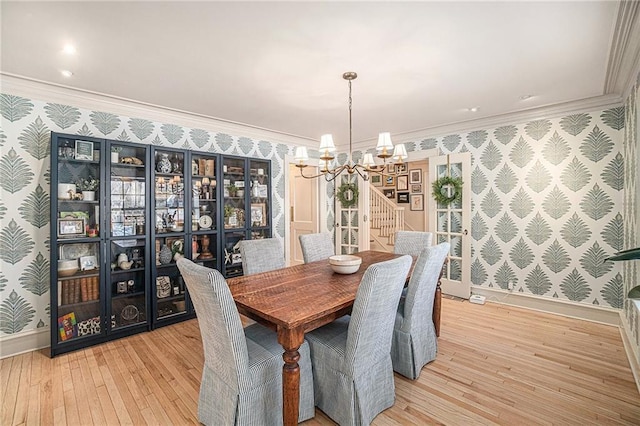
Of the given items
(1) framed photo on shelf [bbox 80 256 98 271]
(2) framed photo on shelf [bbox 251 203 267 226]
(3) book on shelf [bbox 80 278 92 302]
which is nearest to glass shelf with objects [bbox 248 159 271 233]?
(2) framed photo on shelf [bbox 251 203 267 226]

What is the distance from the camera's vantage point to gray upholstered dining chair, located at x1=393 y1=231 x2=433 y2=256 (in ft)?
10.9

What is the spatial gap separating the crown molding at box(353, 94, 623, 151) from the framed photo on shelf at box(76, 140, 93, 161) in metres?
4.02

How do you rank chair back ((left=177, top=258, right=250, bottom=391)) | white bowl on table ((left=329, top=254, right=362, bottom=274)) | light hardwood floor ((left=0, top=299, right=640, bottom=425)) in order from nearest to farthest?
chair back ((left=177, top=258, right=250, bottom=391)), light hardwood floor ((left=0, top=299, right=640, bottom=425)), white bowl on table ((left=329, top=254, right=362, bottom=274))

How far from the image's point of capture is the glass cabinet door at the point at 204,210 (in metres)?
3.63

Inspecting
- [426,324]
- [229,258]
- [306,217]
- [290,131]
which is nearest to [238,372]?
[426,324]

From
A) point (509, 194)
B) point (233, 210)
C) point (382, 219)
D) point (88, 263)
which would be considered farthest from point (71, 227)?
point (509, 194)

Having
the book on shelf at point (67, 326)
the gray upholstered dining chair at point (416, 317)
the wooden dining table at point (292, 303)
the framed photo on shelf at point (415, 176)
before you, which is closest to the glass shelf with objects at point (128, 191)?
the book on shelf at point (67, 326)

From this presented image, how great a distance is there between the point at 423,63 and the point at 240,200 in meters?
2.75

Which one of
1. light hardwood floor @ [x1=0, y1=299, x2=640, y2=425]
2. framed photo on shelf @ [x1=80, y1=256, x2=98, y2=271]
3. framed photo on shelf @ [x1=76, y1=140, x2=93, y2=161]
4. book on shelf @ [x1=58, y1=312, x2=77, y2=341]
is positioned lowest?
light hardwood floor @ [x1=0, y1=299, x2=640, y2=425]

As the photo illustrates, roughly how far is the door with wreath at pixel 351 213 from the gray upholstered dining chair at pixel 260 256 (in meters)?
2.64

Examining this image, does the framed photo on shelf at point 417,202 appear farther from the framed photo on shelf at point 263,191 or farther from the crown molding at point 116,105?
the framed photo on shelf at point 263,191

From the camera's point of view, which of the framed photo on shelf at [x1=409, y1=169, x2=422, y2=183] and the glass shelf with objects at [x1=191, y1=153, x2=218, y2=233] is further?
the framed photo on shelf at [x1=409, y1=169, x2=422, y2=183]

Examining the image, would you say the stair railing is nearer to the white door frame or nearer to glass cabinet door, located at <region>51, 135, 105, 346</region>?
the white door frame

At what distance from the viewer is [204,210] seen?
3.74 meters
